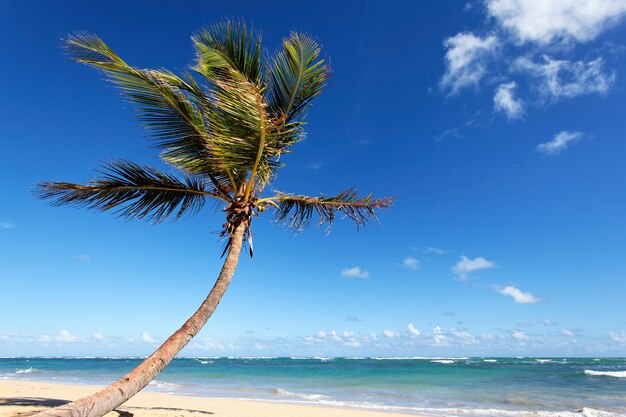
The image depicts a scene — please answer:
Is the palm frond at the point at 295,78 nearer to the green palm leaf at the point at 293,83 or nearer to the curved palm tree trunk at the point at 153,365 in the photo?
the green palm leaf at the point at 293,83

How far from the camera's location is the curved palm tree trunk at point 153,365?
3.32 metres

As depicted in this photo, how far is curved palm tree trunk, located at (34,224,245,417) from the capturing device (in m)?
3.32

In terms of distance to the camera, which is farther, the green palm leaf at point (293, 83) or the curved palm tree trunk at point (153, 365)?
the green palm leaf at point (293, 83)

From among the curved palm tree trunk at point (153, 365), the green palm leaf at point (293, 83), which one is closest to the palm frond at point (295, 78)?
the green palm leaf at point (293, 83)

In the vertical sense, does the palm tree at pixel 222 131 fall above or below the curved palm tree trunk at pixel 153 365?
above

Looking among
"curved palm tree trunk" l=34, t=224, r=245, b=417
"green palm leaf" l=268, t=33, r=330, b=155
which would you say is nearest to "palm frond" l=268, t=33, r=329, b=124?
"green palm leaf" l=268, t=33, r=330, b=155

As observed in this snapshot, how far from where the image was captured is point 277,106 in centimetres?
605

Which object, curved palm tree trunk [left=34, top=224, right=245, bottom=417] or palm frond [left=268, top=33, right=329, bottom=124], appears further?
palm frond [left=268, top=33, right=329, bottom=124]

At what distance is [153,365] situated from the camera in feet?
13.0

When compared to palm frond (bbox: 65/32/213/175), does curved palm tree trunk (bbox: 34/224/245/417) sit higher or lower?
lower

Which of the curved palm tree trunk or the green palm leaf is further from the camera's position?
the green palm leaf

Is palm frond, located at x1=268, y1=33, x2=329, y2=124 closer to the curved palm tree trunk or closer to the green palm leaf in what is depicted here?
the green palm leaf

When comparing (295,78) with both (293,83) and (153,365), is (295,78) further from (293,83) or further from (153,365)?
(153,365)

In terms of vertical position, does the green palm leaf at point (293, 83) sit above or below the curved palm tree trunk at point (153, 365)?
above
